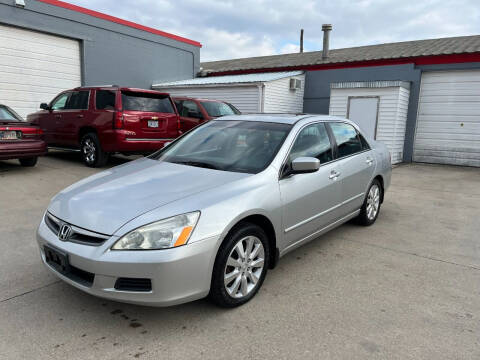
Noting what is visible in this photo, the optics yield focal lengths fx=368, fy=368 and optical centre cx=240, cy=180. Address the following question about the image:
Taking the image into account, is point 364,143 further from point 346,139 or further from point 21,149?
point 21,149

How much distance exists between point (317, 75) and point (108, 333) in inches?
540

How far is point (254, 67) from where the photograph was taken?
53.9 feet

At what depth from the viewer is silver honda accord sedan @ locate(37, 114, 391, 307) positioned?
2416 mm

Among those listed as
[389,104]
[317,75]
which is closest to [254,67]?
[317,75]

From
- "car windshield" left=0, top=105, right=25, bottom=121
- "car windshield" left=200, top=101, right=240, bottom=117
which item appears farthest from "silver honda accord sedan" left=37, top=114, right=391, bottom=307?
"car windshield" left=200, top=101, right=240, bottom=117

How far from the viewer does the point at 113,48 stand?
13.8m

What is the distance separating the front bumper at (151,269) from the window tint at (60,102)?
7.47m

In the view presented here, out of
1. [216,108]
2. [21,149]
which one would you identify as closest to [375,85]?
→ [216,108]

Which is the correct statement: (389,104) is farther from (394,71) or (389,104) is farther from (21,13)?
(21,13)

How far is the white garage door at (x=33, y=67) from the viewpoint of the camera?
11039 millimetres

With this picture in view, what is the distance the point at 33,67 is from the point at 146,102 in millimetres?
5949

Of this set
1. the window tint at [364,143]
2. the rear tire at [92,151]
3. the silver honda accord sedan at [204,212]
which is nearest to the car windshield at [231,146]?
the silver honda accord sedan at [204,212]

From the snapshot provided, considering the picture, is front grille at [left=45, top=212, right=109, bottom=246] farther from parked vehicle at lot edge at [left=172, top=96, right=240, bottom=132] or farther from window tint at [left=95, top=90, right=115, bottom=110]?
parked vehicle at lot edge at [left=172, top=96, right=240, bottom=132]

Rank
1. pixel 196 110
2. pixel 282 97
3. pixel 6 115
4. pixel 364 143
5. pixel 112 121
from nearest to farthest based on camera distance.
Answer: pixel 364 143
pixel 6 115
pixel 112 121
pixel 196 110
pixel 282 97
